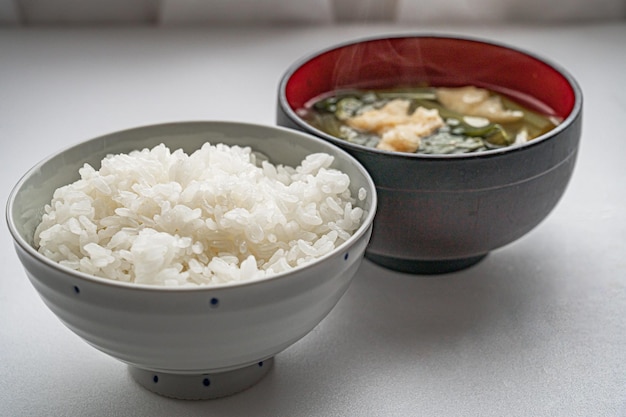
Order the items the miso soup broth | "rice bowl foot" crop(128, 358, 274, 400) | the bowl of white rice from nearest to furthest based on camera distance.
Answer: the bowl of white rice → "rice bowl foot" crop(128, 358, 274, 400) → the miso soup broth

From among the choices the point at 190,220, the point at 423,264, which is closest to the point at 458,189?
the point at 423,264

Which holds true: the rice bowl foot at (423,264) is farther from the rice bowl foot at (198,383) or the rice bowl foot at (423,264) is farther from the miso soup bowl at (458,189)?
the rice bowl foot at (198,383)

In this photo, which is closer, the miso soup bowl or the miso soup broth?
the miso soup bowl

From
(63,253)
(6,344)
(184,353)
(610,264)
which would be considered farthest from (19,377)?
(610,264)

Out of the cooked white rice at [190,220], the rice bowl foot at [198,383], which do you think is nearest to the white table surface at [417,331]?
the rice bowl foot at [198,383]

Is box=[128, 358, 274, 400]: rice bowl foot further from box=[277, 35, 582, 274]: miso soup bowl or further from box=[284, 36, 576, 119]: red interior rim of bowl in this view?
box=[284, 36, 576, 119]: red interior rim of bowl

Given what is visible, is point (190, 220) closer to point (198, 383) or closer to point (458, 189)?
point (198, 383)

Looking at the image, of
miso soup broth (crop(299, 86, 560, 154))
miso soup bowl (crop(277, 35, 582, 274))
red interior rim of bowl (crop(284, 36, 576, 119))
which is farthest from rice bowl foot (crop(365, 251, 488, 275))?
red interior rim of bowl (crop(284, 36, 576, 119))

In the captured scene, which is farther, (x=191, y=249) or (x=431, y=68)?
(x=431, y=68)
